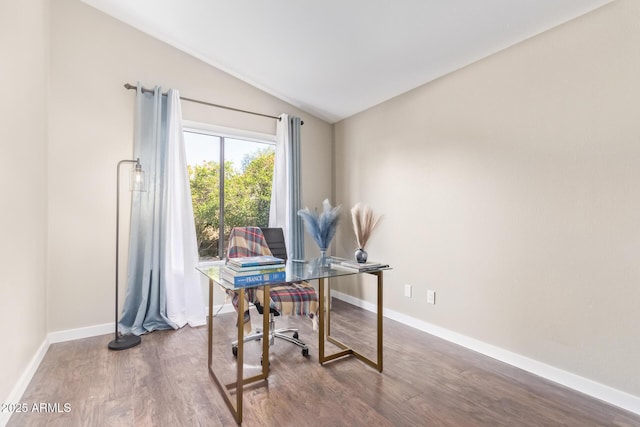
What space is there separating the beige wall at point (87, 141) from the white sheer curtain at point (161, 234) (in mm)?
146

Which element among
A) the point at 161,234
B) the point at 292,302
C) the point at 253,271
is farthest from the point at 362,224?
the point at 161,234

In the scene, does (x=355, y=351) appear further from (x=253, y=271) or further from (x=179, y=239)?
(x=179, y=239)

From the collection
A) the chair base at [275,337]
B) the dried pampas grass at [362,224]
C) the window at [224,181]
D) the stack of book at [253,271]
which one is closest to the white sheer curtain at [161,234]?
the window at [224,181]

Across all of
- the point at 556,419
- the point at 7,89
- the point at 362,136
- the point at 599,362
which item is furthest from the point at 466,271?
the point at 7,89

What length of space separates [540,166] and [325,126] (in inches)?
106

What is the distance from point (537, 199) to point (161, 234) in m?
3.24

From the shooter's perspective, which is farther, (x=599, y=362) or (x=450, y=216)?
(x=450, y=216)

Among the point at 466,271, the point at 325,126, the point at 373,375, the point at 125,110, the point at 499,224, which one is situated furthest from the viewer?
the point at 325,126

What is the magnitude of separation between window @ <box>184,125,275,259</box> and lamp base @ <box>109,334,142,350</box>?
1.07 meters

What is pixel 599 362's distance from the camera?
191cm

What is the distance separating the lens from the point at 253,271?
1.83 metres

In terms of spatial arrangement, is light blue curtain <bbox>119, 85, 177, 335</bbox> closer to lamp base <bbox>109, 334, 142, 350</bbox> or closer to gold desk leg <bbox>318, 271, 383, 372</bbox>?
lamp base <bbox>109, 334, 142, 350</bbox>

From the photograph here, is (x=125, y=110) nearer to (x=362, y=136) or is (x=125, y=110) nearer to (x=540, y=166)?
(x=362, y=136)

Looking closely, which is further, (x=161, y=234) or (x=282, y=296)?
(x=161, y=234)
